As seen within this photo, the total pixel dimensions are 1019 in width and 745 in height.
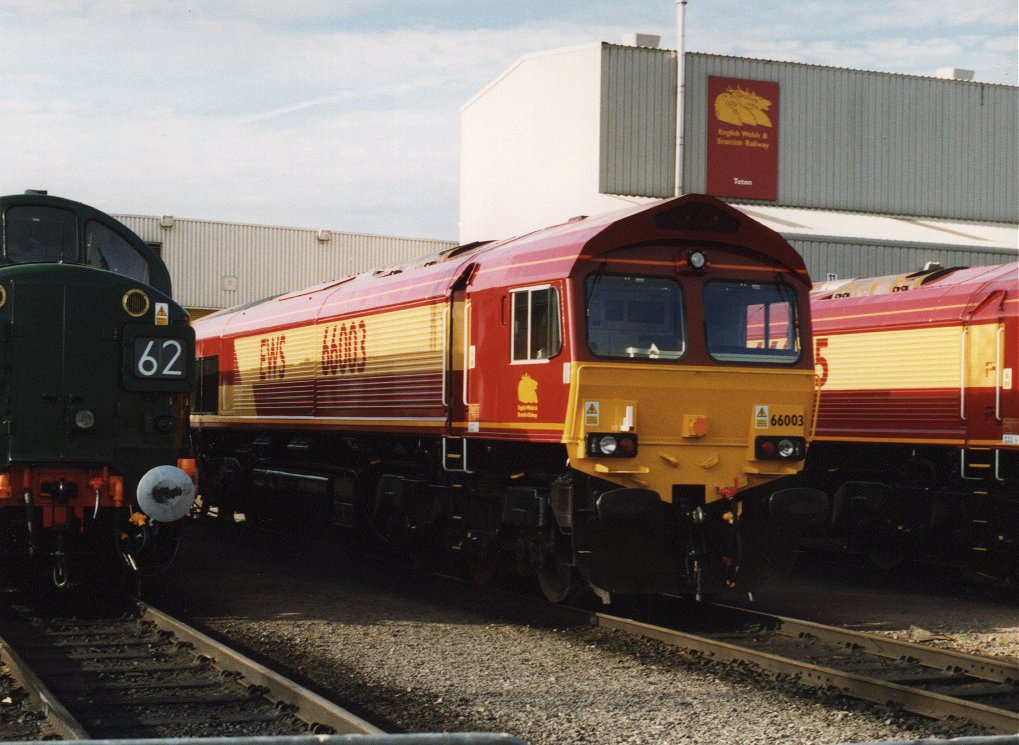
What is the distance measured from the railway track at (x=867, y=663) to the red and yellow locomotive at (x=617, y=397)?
0.49m

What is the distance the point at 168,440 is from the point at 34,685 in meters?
3.60

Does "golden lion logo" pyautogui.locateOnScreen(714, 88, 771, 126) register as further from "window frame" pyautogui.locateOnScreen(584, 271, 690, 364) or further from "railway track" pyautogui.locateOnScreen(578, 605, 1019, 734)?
"railway track" pyautogui.locateOnScreen(578, 605, 1019, 734)

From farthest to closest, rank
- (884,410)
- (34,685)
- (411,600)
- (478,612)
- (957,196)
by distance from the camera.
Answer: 1. (957,196)
2. (884,410)
3. (411,600)
4. (478,612)
5. (34,685)

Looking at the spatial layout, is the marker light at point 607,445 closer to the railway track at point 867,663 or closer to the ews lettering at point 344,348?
the railway track at point 867,663

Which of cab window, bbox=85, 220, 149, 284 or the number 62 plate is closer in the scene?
the number 62 plate

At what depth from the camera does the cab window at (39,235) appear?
1082 cm

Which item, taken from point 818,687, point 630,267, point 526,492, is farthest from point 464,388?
point 818,687

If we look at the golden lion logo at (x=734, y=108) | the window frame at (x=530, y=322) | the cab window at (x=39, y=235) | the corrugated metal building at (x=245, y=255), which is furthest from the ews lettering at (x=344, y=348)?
the corrugated metal building at (x=245, y=255)

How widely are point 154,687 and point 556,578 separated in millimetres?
4159

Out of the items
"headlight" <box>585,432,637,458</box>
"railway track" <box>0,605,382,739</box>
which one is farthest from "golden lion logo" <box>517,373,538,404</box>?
"railway track" <box>0,605,382,739</box>

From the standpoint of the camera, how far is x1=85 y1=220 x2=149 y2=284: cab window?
36.5 ft

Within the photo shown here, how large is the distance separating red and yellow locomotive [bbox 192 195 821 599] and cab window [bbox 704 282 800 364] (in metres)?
0.01

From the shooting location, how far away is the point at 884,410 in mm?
13797

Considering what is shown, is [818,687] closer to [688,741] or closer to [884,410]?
[688,741]
